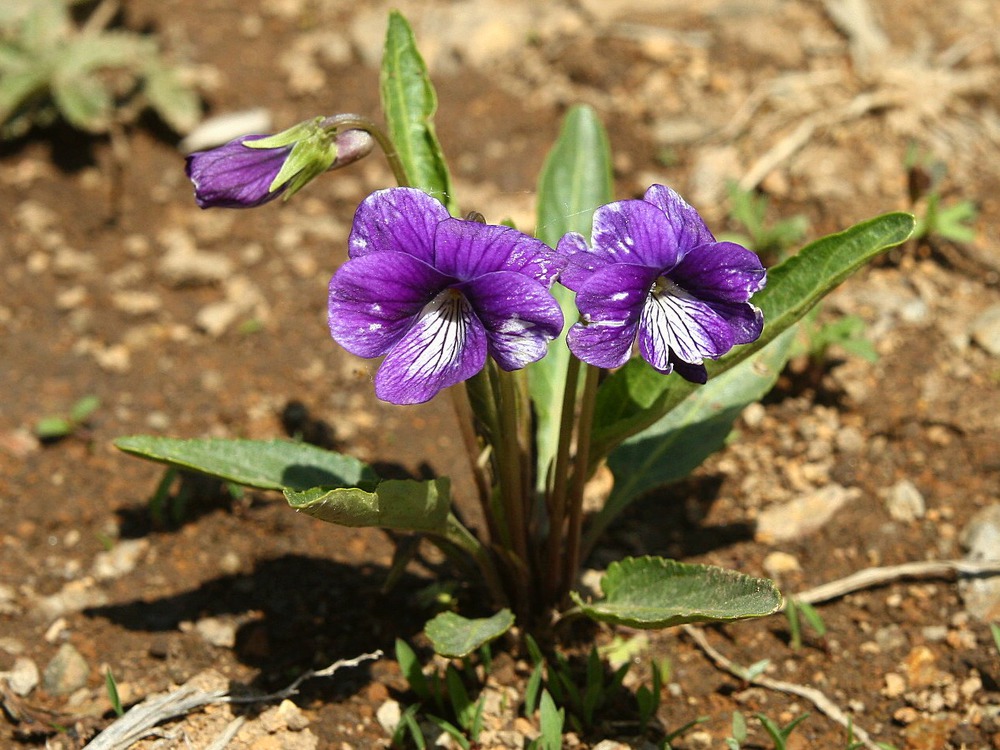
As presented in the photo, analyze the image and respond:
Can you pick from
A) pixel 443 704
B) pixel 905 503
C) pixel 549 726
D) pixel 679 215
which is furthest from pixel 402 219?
pixel 905 503

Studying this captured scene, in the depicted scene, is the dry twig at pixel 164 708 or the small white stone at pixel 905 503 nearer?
the dry twig at pixel 164 708

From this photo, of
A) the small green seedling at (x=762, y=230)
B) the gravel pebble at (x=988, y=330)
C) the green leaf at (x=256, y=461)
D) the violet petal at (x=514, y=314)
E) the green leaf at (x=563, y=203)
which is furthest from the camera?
the small green seedling at (x=762, y=230)

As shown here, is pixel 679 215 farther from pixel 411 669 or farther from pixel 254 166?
pixel 411 669

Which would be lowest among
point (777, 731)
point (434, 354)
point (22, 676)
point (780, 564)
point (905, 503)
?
point (22, 676)

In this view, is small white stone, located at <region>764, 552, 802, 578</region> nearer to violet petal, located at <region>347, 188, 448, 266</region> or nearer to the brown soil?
the brown soil

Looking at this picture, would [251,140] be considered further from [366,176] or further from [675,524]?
[366,176]

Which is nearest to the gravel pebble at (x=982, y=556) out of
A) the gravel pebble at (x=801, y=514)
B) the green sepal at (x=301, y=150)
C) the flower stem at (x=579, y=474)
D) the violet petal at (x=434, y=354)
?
the gravel pebble at (x=801, y=514)

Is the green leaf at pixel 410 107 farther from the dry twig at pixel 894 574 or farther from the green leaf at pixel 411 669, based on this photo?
the dry twig at pixel 894 574
